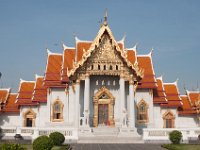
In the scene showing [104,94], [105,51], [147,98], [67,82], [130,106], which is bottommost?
[130,106]

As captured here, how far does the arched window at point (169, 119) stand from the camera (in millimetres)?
29422

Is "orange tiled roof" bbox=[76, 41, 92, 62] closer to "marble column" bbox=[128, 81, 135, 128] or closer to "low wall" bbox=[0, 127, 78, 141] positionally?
"marble column" bbox=[128, 81, 135, 128]

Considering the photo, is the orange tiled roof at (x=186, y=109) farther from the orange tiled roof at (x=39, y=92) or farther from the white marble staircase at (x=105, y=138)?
the orange tiled roof at (x=39, y=92)

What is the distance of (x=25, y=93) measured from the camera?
97.6 feet

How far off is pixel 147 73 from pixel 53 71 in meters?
8.23

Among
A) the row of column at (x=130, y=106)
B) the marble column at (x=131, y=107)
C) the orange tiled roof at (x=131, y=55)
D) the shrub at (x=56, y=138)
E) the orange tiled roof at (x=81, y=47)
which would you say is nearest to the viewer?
the shrub at (x=56, y=138)

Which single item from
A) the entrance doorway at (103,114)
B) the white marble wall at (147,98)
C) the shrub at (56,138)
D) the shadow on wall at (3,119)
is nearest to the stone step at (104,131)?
the entrance doorway at (103,114)

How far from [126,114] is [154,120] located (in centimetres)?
512

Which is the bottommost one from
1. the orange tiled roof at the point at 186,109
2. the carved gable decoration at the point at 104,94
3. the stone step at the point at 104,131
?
the stone step at the point at 104,131

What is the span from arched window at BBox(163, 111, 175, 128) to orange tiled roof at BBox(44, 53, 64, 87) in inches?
373

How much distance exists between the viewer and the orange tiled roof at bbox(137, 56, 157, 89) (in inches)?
1128

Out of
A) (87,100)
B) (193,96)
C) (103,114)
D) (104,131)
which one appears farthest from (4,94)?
(193,96)

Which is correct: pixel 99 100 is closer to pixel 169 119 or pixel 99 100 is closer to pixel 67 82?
pixel 67 82

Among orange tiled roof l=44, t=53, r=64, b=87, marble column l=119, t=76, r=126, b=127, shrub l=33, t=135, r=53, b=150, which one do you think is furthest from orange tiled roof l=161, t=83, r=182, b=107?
shrub l=33, t=135, r=53, b=150
